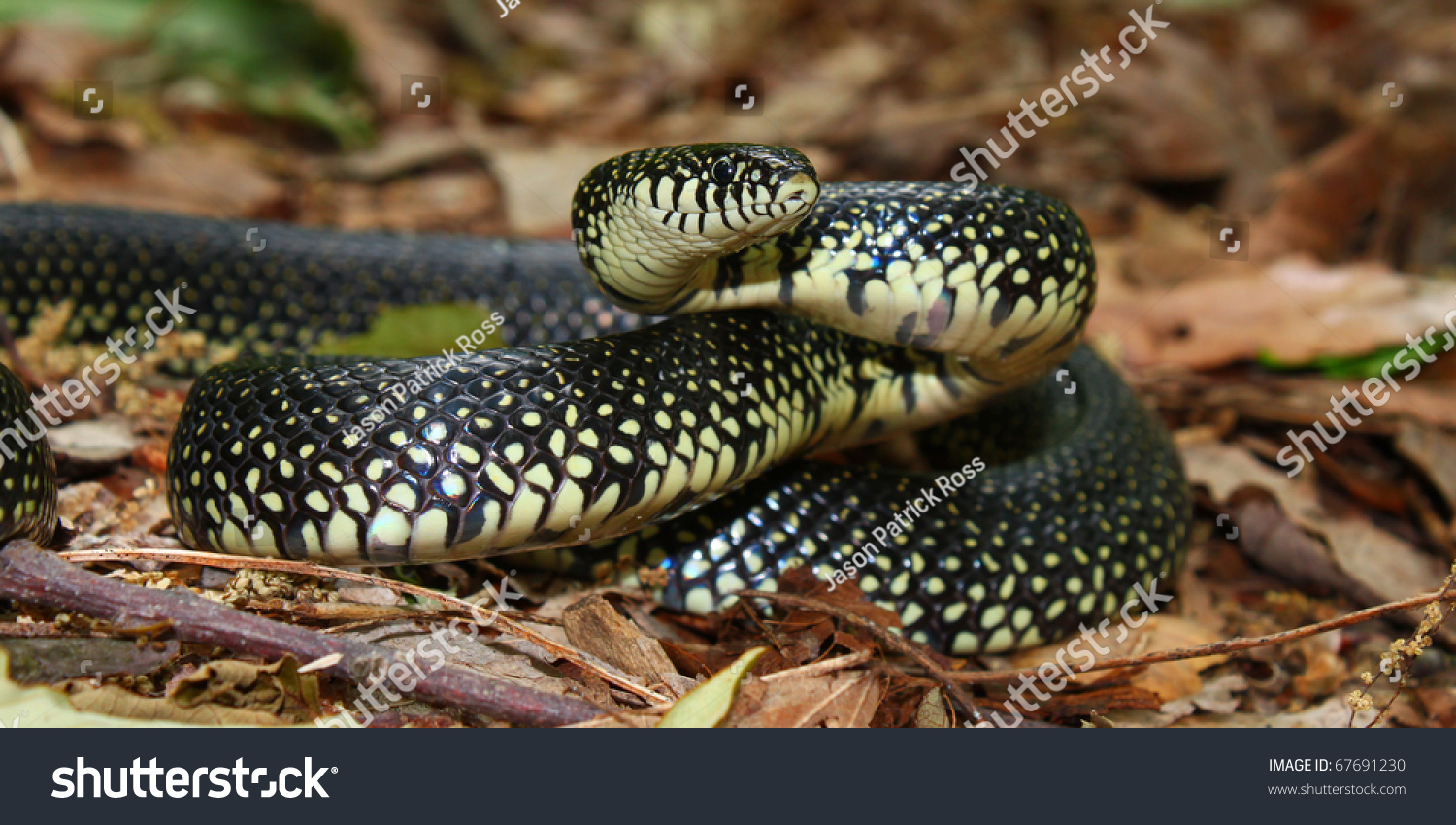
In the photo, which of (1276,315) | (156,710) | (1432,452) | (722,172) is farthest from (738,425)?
(1276,315)

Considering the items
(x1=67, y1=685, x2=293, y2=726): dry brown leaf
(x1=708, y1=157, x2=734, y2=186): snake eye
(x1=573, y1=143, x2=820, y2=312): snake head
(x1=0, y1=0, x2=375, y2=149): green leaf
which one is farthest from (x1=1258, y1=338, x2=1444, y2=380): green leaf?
(x1=0, y1=0, x2=375, y2=149): green leaf

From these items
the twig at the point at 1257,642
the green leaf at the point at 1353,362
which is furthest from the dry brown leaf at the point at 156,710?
the green leaf at the point at 1353,362

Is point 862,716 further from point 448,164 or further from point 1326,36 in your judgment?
point 1326,36

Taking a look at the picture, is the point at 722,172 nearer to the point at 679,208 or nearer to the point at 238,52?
the point at 679,208

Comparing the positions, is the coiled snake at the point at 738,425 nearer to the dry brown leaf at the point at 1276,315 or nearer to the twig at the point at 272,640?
the twig at the point at 272,640

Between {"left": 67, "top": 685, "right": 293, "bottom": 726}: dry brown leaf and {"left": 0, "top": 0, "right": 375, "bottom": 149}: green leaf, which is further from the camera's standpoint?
{"left": 0, "top": 0, "right": 375, "bottom": 149}: green leaf

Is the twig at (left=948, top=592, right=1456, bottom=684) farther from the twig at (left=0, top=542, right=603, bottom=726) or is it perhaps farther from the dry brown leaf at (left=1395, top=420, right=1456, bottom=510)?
the dry brown leaf at (left=1395, top=420, right=1456, bottom=510)

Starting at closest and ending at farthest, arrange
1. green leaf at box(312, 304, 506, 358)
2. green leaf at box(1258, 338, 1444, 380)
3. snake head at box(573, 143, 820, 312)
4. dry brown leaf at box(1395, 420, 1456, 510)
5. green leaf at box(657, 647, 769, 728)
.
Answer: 1. green leaf at box(657, 647, 769, 728)
2. snake head at box(573, 143, 820, 312)
3. green leaf at box(312, 304, 506, 358)
4. dry brown leaf at box(1395, 420, 1456, 510)
5. green leaf at box(1258, 338, 1444, 380)
